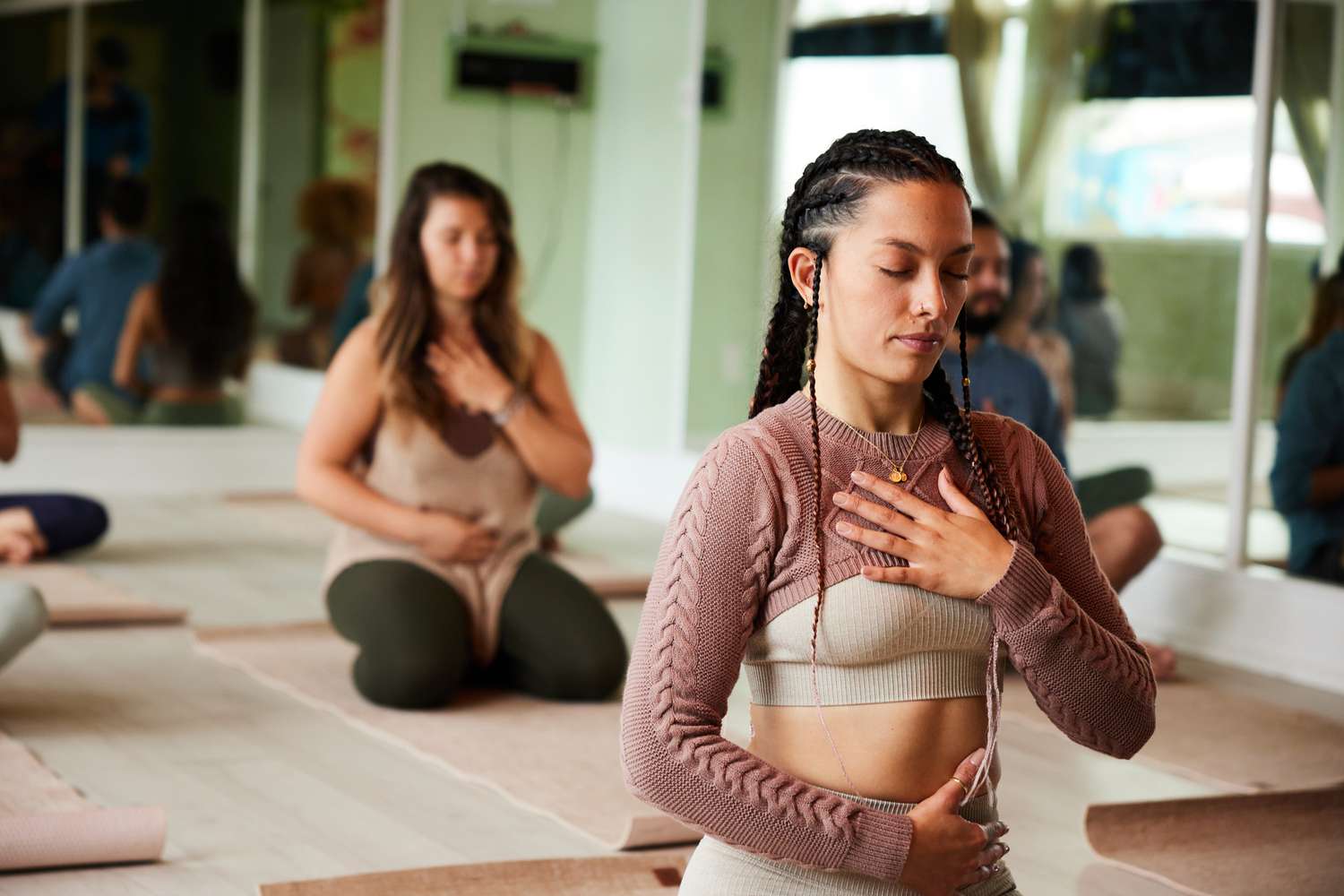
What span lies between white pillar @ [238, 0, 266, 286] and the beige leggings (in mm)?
4968

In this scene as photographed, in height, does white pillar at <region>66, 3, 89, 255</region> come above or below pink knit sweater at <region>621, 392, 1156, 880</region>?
above

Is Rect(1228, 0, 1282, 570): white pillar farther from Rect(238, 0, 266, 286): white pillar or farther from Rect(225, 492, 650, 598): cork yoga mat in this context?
Rect(238, 0, 266, 286): white pillar

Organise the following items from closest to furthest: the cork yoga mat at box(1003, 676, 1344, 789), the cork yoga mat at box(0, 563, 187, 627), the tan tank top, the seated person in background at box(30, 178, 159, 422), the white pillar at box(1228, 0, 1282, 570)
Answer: the cork yoga mat at box(1003, 676, 1344, 789)
the tan tank top
the cork yoga mat at box(0, 563, 187, 627)
the white pillar at box(1228, 0, 1282, 570)
the seated person in background at box(30, 178, 159, 422)

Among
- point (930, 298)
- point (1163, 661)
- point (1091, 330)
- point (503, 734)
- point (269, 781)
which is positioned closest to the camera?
point (930, 298)

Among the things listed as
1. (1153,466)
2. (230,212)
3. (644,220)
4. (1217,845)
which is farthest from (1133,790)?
(230,212)

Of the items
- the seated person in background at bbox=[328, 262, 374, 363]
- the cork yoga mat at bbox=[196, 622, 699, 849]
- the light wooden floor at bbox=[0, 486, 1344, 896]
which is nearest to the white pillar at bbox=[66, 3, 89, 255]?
the seated person in background at bbox=[328, 262, 374, 363]

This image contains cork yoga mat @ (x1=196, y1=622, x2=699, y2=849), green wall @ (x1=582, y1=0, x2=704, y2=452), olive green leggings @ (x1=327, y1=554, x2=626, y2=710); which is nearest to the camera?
cork yoga mat @ (x1=196, y1=622, x2=699, y2=849)

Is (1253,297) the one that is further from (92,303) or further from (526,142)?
(92,303)

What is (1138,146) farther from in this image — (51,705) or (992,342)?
(51,705)

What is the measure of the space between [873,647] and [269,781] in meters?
1.65

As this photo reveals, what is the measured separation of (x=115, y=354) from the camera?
5902mm

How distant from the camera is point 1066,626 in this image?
1476 millimetres

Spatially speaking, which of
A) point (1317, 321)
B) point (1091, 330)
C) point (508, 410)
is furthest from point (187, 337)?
point (1317, 321)

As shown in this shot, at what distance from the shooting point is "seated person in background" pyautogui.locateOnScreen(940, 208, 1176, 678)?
3.75m
